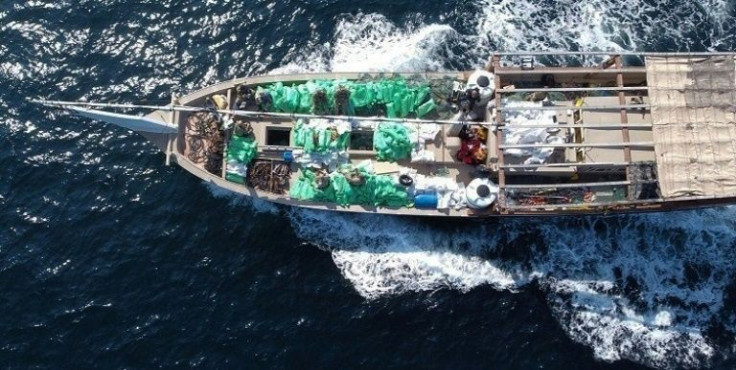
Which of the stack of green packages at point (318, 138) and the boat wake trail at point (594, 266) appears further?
the boat wake trail at point (594, 266)

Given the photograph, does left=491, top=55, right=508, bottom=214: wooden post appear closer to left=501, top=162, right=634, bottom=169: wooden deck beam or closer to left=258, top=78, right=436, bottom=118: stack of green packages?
left=501, top=162, right=634, bottom=169: wooden deck beam

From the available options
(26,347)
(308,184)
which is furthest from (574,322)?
(26,347)

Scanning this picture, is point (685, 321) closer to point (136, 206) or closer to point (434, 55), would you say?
point (434, 55)

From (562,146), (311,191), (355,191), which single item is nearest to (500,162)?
(562,146)

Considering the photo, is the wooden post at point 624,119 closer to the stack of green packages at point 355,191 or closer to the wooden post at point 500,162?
the wooden post at point 500,162

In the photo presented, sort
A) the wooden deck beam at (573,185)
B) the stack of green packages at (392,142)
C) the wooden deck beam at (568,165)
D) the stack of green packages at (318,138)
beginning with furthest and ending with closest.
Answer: the stack of green packages at (318,138)
the stack of green packages at (392,142)
the wooden deck beam at (568,165)
the wooden deck beam at (573,185)

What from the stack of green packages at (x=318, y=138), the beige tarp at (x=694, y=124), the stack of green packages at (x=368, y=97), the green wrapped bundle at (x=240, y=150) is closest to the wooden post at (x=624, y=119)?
the beige tarp at (x=694, y=124)
